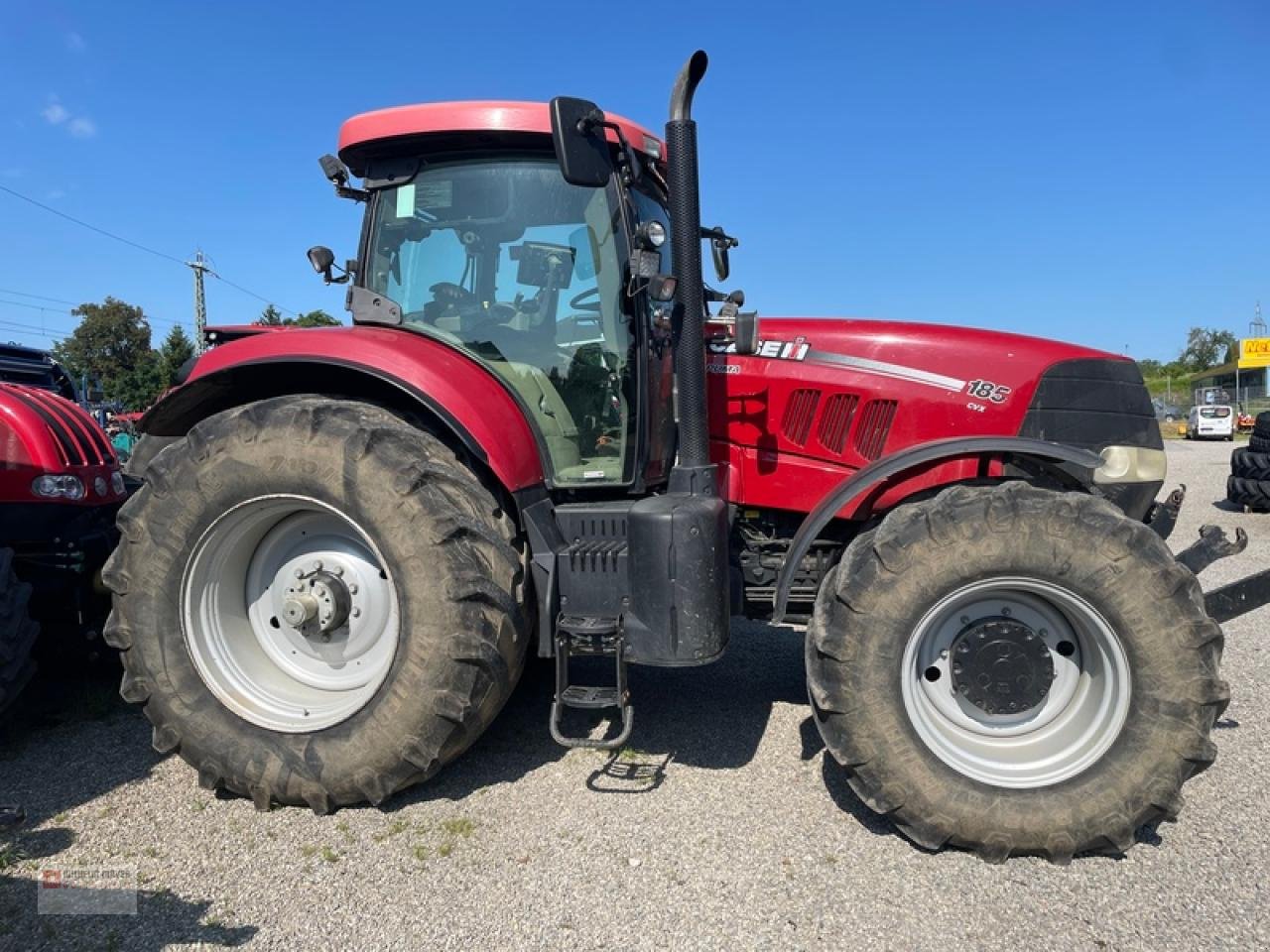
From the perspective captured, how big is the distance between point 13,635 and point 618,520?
2.27 m

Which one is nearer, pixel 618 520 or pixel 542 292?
pixel 618 520

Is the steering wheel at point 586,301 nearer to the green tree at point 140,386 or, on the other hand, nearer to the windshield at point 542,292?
the windshield at point 542,292

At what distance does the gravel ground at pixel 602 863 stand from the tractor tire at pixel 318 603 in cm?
24

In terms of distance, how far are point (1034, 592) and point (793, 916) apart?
4.10ft

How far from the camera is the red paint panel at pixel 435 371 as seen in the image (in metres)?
2.74

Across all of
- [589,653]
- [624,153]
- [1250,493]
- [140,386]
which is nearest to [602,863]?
[589,653]

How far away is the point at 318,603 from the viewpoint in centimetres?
289

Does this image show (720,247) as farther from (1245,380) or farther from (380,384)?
(1245,380)

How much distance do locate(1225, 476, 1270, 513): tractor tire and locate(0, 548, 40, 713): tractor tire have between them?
1190cm

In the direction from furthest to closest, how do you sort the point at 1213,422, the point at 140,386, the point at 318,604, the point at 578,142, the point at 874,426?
the point at 140,386 < the point at 1213,422 < the point at 874,426 < the point at 318,604 < the point at 578,142

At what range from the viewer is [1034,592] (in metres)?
2.56

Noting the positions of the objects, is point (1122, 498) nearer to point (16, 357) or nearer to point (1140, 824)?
point (1140, 824)

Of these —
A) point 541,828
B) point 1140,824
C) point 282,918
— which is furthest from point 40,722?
point 1140,824

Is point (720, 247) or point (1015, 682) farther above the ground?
point (720, 247)
